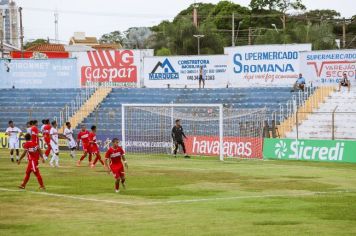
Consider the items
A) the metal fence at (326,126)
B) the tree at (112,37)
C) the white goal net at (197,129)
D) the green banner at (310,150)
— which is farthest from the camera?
the tree at (112,37)

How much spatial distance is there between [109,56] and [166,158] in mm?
21614

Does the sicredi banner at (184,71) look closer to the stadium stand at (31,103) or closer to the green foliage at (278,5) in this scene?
the stadium stand at (31,103)

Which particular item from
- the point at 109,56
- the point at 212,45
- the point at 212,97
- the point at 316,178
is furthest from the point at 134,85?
the point at 212,45

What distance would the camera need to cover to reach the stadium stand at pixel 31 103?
62256 millimetres

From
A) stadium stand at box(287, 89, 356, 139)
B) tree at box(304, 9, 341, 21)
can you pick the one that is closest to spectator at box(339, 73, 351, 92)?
stadium stand at box(287, 89, 356, 139)

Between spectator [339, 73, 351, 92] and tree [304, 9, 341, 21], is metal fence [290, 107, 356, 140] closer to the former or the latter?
spectator [339, 73, 351, 92]

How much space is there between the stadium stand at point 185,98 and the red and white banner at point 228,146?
20.8ft

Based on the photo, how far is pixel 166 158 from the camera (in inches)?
1860

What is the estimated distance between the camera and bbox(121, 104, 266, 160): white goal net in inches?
1866

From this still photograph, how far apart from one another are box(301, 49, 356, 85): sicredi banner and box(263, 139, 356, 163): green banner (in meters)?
11.8

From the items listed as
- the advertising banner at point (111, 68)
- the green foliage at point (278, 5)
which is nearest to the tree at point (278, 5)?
the green foliage at point (278, 5)

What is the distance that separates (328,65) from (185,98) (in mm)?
10735

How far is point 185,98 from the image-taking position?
61.7m

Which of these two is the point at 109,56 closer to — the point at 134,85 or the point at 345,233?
the point at 134,85
